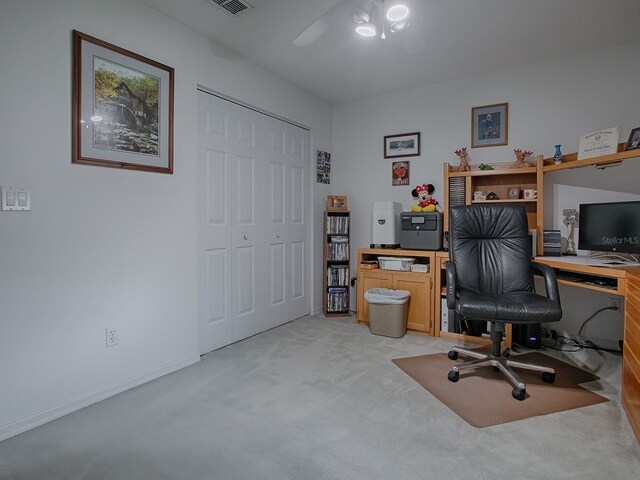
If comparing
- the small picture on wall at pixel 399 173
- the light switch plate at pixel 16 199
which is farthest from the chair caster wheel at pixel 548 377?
the light switch plate at pixel 16 199

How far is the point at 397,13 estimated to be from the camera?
86.9 inches

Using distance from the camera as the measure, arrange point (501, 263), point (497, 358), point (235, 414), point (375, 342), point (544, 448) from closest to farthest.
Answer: point (544, 448) < point (235, 414) < point (497, 358) < point (501, 263) < point (375, 342)

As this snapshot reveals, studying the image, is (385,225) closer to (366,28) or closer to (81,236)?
(366,28)

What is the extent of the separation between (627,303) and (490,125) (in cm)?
208

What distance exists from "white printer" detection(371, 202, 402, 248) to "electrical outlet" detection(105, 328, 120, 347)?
239 cm

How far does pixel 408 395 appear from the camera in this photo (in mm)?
2182

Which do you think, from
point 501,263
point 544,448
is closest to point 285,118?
point 501,263

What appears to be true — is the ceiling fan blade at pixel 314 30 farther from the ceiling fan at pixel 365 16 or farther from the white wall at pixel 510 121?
the white wall at pixel 510 121

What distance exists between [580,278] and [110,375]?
306cm

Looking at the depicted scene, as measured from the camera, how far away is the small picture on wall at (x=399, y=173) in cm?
393

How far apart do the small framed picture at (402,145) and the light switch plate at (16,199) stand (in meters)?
3.20

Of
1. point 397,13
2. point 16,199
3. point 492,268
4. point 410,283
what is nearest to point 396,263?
point 410,283

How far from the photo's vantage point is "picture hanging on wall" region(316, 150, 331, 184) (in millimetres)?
4125

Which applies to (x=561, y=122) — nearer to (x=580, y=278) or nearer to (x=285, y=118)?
(x=580, y=278)
